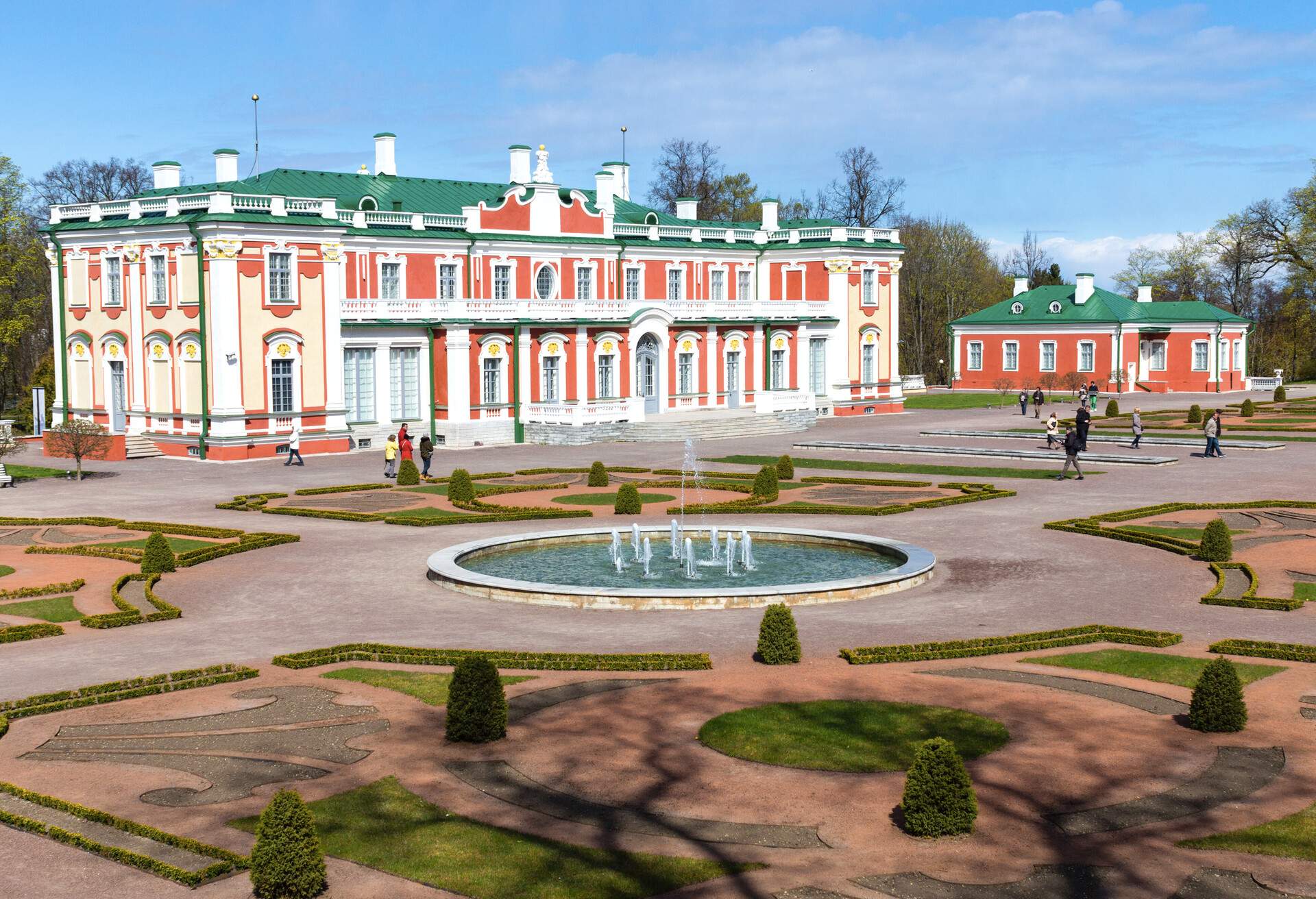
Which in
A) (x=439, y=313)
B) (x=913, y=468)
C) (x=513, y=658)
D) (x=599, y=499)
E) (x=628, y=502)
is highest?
(x=439, y=313)

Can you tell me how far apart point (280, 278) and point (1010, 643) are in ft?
114

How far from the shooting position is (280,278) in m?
46.8

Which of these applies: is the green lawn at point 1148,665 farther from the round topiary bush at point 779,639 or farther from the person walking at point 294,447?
the person walking at point 294,447

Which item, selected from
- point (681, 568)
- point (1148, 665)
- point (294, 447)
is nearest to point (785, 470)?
point (681, 568)

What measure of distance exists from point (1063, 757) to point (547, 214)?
47355 millimetres

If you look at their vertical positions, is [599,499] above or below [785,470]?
below

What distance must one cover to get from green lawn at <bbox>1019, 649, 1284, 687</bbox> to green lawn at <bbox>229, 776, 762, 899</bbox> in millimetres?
7587

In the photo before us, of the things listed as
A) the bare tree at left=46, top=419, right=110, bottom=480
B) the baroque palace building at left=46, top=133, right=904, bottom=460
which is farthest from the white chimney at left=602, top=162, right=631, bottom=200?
the bare tree at left=46, top=419, right=110, bottom=480

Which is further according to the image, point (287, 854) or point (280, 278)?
point (280, 278)

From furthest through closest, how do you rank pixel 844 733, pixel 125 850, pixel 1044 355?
1. pixel 1044 355
2. pixel 844 733
3. pixel 125 850

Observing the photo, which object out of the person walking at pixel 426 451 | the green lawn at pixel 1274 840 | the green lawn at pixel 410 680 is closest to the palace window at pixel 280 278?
the person walking at pixel 426 451

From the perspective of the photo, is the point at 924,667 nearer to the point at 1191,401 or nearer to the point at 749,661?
the point at 749,661

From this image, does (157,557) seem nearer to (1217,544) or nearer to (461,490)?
(461,490)

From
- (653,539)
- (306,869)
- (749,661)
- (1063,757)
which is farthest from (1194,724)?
(653,539)
